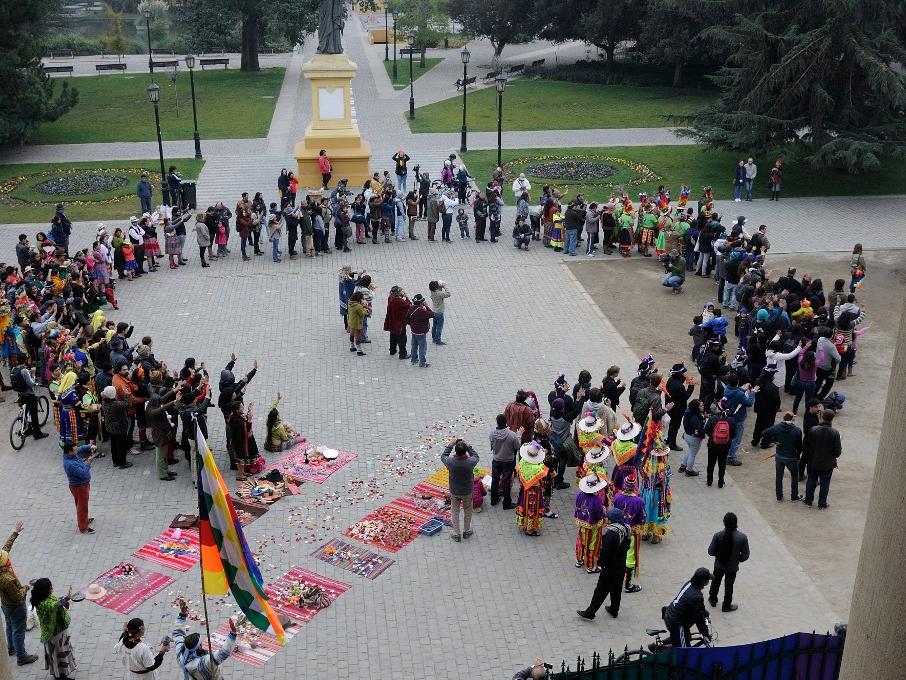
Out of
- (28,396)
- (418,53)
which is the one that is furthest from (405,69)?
(28,396)

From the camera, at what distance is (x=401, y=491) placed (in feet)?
53.8

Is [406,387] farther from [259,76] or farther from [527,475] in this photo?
[259,76]

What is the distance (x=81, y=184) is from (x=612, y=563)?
27843 millimetres

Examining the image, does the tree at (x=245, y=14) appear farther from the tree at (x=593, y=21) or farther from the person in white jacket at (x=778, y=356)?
the person in white jacket at (x=778, y=356)

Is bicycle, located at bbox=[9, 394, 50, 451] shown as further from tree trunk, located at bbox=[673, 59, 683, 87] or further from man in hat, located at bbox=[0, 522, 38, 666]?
tree trunk, located at bbox=[673, 59, 683, 87]

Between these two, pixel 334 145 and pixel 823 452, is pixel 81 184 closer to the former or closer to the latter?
pixel 334 145

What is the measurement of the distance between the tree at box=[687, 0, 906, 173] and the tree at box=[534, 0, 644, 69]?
58.0 ft

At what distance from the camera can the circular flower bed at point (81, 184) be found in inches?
1377

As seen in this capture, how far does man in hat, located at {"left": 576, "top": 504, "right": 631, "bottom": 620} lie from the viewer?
12680 mm

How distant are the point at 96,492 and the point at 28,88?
27.8m

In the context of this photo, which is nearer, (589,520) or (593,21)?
(589,520)

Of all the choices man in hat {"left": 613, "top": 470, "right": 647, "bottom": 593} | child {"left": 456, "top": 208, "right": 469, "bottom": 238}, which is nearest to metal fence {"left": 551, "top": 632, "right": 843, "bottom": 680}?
man in hat {"left": 613, "top": 470, "right": 647, "bottom": 593}

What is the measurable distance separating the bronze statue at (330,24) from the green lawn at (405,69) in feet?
76.5

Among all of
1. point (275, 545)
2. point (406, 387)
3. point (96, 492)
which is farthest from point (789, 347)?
point (96, 492)
